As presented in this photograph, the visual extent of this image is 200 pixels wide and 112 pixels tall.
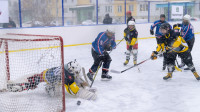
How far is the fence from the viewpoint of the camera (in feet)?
28.0

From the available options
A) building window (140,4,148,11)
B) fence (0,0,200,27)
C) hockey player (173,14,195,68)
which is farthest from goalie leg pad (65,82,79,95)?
building window (140,4,148,11)

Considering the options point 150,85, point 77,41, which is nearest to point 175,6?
point 77,41

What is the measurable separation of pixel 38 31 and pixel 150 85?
15.4ft

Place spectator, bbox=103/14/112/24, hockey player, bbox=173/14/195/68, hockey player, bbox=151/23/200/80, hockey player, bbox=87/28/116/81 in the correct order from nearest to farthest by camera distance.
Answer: hockey player, bbox=151/23/200/80, hockey player, bbox=87/28/116/81, hockey player, bbox=173/14/195/68, spectator, bbox=103/14/112/24

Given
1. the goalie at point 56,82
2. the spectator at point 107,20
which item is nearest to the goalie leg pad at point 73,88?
the goalie at point 56,82

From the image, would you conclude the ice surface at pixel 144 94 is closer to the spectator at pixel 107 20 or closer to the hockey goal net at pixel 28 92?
the hockey goal net at pixel 28 92

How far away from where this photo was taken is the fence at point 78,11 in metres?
8.52

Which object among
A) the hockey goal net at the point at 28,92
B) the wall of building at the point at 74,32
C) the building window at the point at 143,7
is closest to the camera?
the hockey goal net at the point at 28,92

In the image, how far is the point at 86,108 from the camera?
10.2 ft

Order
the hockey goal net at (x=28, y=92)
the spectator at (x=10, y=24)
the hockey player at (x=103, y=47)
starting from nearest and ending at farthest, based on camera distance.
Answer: the hockey goal net at (x=28, y=92) → the hockey player at (x=103, y=47) → the spectator at (x=10, y=24)

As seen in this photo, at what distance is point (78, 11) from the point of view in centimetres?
1160

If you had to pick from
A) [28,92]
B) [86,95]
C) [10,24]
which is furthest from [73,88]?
[10,24]

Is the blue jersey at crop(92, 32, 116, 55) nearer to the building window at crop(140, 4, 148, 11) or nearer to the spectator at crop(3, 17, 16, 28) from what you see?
the spectator at crop(3, 17, 16, 28)

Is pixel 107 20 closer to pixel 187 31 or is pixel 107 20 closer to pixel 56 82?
pixel 187 31
